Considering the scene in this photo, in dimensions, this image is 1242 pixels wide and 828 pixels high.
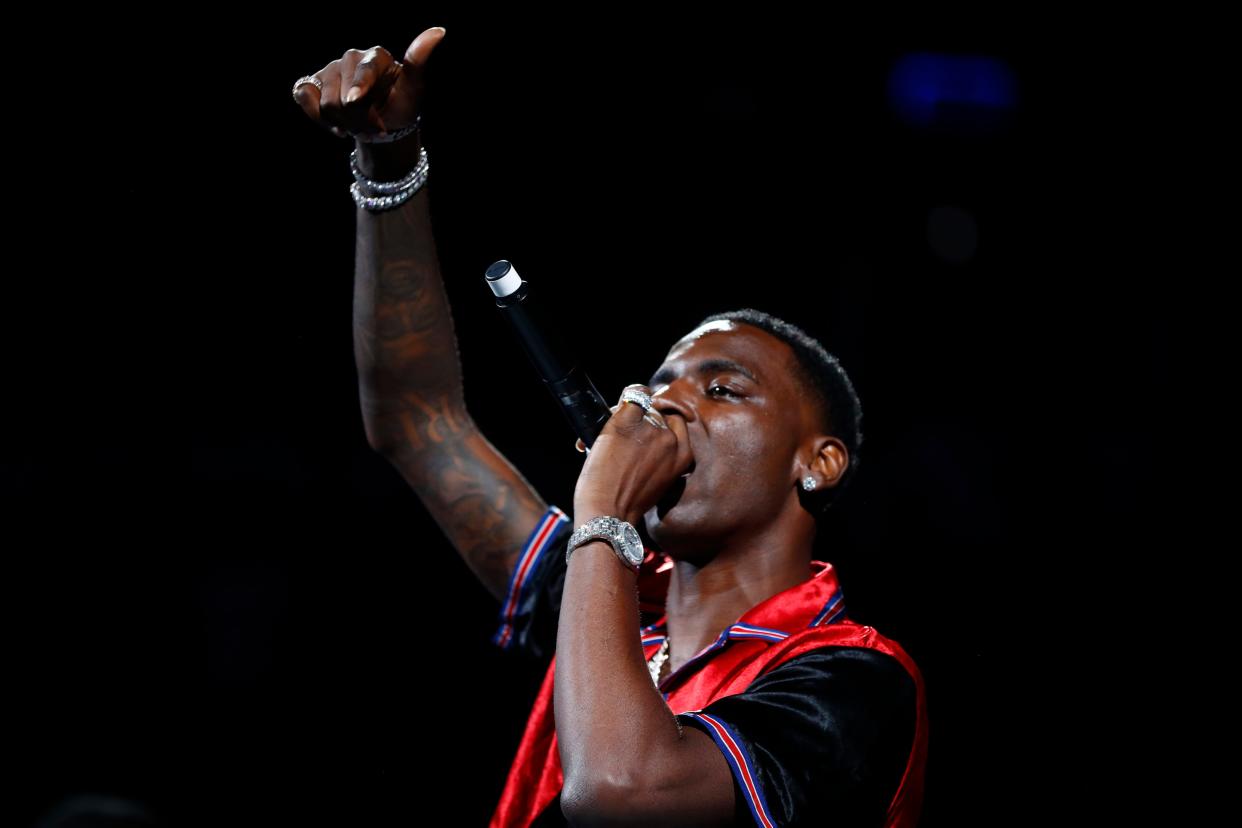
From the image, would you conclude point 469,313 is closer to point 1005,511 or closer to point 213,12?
point 213,12

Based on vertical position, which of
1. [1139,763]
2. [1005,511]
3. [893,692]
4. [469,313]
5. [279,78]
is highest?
[279,78]

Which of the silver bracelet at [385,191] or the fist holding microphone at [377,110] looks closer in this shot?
the fist holding microphone at [377,110]

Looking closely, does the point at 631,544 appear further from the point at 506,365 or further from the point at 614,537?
the point at 506,365

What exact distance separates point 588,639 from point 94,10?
2.59 metres

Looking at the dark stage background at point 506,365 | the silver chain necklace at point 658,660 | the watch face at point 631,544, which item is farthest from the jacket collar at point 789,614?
the dark stage background at point 506,365

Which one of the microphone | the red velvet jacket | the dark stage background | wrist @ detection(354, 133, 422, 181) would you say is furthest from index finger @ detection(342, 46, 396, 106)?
the dark stage background

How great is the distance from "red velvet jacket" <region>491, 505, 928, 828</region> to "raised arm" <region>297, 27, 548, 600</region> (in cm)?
10

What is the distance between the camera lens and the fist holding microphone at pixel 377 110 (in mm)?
1729

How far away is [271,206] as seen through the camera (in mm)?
3383

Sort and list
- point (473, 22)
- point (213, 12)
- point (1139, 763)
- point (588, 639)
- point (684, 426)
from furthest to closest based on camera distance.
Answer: point (473, 22) → point (213, 12) → point (1139, 763) → point (684, 426) → point (588, 639)

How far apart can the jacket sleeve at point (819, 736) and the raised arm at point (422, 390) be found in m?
0.75

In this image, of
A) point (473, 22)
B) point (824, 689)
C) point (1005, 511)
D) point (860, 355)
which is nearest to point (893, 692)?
point (824, 689)

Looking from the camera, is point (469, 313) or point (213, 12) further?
point (469, 313)

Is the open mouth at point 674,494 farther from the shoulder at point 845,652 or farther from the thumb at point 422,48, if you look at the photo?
the thumb at point 422,48
